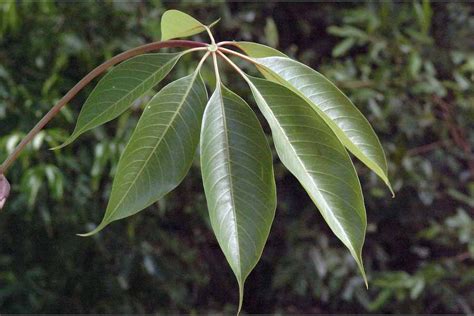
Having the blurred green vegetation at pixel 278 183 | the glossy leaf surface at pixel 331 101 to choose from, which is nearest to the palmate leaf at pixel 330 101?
the glossy leaf surface at pixel 331 101

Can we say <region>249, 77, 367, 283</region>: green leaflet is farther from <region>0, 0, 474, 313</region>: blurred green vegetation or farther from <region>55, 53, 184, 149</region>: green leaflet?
<region>0, 0, 474, 313</region>: blurred green vegetation

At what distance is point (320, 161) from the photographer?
0.50 metres

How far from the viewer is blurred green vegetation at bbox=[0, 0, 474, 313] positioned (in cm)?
162

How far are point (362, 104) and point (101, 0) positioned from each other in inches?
26.4

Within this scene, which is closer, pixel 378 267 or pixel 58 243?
pixel 58 243

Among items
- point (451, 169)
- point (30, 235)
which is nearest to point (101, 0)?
point (30, 235)

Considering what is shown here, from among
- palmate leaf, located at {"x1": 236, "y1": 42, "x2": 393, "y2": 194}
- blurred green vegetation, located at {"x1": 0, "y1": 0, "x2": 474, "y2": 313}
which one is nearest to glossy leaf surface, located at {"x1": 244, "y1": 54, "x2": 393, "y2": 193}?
palmate leaf, located at {"x1": 236, "y1": 42, "x2": 393, "y2": 194}

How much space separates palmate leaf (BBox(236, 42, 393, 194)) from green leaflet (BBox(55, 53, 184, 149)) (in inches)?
3.0

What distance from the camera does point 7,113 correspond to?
1.58m

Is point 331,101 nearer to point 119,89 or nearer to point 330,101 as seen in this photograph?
point 330,101

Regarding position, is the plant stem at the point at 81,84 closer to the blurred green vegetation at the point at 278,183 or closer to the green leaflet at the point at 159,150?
the green leaflet at the point at 159,150

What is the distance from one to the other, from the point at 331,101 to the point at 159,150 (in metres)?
0.13

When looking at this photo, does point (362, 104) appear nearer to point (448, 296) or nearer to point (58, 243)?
point (448, 296)

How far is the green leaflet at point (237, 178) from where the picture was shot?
479 millimetres
